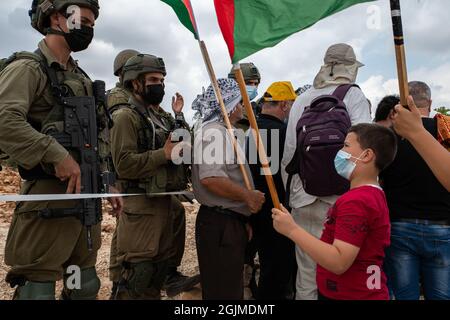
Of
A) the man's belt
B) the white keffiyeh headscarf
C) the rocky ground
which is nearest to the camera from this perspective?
the man's belt

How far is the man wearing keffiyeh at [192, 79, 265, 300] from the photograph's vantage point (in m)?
3.21

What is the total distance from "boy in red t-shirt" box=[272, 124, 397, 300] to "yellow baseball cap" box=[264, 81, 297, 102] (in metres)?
1.60

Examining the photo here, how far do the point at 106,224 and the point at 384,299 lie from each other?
7593 millimetres

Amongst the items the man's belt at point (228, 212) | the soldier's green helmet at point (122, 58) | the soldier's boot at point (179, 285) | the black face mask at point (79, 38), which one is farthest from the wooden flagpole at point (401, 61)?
the soldier's green helmet at point (122, 58)

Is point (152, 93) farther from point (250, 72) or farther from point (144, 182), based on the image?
point (250, 72)

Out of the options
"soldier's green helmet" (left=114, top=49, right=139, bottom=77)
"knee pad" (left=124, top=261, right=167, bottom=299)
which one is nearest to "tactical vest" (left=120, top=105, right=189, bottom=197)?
"knee pad" (left=124, top=261, right=167, bottom=299)

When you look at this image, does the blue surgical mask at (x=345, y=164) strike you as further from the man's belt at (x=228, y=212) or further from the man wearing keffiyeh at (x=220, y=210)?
the man's belt at (x=228, y=212)

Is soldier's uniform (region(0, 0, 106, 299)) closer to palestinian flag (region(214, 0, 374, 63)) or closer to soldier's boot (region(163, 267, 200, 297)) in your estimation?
palestinian flag (region(214, 0, 374, 63))

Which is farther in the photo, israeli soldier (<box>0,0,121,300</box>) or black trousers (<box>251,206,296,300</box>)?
black trousers (<box>251,206,296,300</box>)

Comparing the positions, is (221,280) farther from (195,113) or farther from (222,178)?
(195,113)

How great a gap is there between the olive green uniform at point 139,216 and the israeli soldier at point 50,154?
1.86 feet

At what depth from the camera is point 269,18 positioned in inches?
107

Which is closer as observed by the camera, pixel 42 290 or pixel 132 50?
pixel 42 290
